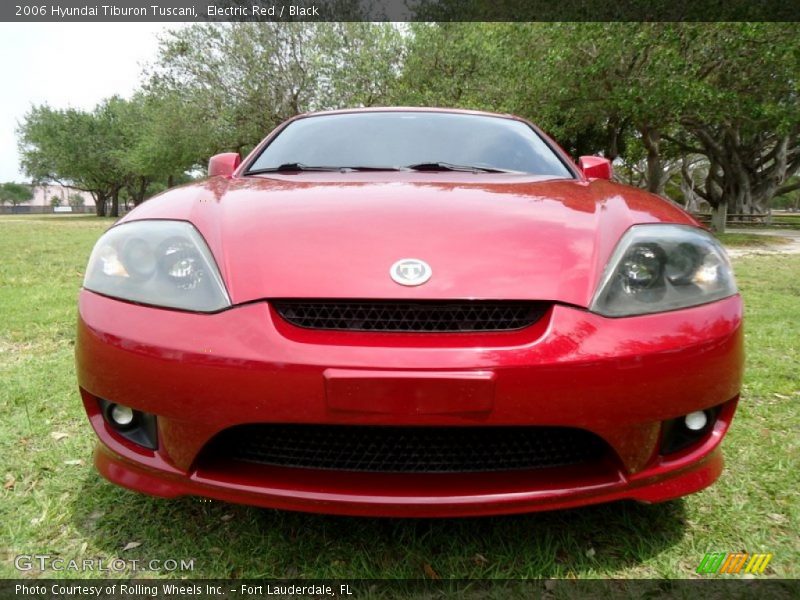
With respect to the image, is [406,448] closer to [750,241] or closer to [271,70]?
[750,241]

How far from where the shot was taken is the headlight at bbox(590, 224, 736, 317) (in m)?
1.26

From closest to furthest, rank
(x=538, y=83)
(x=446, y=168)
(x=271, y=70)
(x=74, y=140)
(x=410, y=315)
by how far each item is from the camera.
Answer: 1. (x=410, y=315)
2. (x=446, y=168)
3. (x=538, y=83)
4. (x=271, y=70)
5. (x=74, y=140)

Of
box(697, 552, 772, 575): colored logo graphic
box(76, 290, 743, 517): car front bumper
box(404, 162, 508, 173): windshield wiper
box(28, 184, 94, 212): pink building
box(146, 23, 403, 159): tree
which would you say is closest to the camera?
box(76, 290, 743, 517): car front bumper

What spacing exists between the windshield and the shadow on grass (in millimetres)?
1256

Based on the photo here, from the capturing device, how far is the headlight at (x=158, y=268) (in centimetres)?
127

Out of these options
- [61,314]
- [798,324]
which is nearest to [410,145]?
[61,314]

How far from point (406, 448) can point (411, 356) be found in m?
0.30

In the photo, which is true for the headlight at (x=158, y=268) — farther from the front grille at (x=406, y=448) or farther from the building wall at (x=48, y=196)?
the building wall at (x=48, y=196)

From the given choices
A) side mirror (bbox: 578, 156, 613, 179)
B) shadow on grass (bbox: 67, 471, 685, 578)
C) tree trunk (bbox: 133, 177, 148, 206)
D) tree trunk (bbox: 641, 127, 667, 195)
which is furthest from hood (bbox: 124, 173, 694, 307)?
tree trunk (bbox: 133, 177, 148, 206)

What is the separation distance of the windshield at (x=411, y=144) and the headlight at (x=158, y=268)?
783 millimetres

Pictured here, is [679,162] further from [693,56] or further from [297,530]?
[297,530]

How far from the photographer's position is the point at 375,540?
4.87ft

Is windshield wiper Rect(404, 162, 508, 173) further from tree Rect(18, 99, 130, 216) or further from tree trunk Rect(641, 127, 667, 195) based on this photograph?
tree Rect(18, 99, 130, 216)

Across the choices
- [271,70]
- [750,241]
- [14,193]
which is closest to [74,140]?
[271,70]
